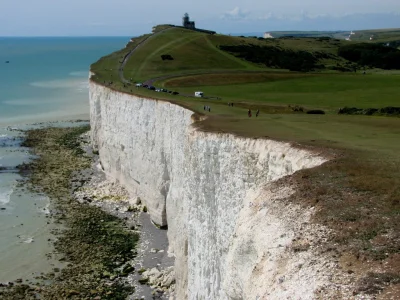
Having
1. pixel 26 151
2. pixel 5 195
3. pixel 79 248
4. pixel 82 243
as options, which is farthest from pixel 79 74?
pixel 79 248

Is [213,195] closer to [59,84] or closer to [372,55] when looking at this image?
[372,55]

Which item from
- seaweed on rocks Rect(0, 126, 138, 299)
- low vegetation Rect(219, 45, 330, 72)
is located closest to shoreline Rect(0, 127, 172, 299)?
seaweed on rocks Rect(0, 126, 138, 299)

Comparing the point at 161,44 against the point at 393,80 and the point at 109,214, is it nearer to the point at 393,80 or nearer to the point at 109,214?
the point at 393,80

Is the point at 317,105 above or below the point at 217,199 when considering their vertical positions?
above

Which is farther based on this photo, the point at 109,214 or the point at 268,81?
the point at 268,81

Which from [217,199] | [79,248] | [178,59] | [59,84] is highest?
[178,59]

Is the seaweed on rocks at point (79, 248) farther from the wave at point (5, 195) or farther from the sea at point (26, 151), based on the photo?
the wave at point (5, 195)

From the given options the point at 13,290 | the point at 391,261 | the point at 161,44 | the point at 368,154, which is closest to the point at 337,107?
the point at 368,154
